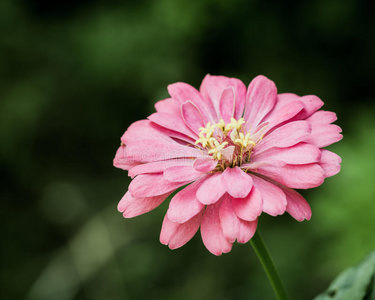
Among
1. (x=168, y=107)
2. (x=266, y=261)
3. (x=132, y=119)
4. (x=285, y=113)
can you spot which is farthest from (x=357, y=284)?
(x=132, y=119)

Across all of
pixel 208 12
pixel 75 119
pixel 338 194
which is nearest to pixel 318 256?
pixel 338 194

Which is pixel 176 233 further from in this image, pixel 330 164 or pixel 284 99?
pixel 284 99

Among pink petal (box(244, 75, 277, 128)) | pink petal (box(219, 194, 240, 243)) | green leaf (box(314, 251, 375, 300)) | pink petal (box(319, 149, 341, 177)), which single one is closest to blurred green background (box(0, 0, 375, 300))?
green leaf (box(314, 251, 375, 300))

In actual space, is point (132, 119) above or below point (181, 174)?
above

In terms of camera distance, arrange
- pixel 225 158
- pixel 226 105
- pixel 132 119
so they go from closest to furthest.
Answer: pixel 225 158 < pixel 226 105 < pixel 132 119

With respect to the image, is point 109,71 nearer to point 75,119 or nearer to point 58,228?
point 75,119

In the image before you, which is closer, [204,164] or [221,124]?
[204,164]

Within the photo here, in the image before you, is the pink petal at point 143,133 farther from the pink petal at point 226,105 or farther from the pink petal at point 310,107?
the pink petal at point 310,107

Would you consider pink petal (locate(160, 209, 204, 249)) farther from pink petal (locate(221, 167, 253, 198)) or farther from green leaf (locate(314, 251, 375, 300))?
green leaf (locate(314, 251, 375, 300))
